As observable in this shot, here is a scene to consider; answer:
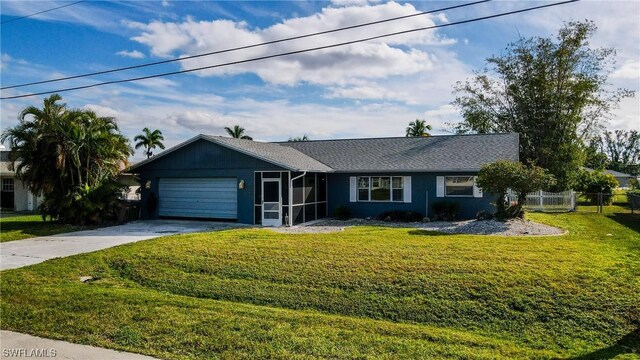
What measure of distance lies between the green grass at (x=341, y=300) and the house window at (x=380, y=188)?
8.06m

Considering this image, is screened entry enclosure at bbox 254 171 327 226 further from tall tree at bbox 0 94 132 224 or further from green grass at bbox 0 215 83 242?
green grass at bbox 0 215 83 242

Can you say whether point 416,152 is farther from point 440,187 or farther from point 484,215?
point 484,215

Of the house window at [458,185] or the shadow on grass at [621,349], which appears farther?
the house window at [458,185]

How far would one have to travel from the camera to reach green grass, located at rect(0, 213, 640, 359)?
241 inches

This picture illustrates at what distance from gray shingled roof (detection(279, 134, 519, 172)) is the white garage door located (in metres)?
5.26

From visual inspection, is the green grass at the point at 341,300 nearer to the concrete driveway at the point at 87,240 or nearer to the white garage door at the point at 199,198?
the concrete driveway at the point at 87,240

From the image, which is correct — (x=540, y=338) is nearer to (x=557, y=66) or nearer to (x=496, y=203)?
(x=496, y=203)

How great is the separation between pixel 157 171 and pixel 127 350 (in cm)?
1552

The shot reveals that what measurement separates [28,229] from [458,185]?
17536 mm

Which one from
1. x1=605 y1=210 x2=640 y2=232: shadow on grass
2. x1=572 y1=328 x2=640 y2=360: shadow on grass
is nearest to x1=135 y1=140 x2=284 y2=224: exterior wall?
x1=572 y1=328 x2=640 y2=360: shadow on grass

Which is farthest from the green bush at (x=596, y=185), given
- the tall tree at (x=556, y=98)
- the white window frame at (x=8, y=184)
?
the white window frame at (x=8, y=184)

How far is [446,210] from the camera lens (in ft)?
61.5

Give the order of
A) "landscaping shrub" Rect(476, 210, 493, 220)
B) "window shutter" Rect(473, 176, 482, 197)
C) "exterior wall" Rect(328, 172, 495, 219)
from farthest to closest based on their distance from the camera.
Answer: "exterior wall" Rect(328, 172, 495, 219)
"window shutter" Rect(473, 176, 482, 197)
"landscaping shrub" Rect(476, 210, 493, 220)

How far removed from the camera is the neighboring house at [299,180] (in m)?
18.2
